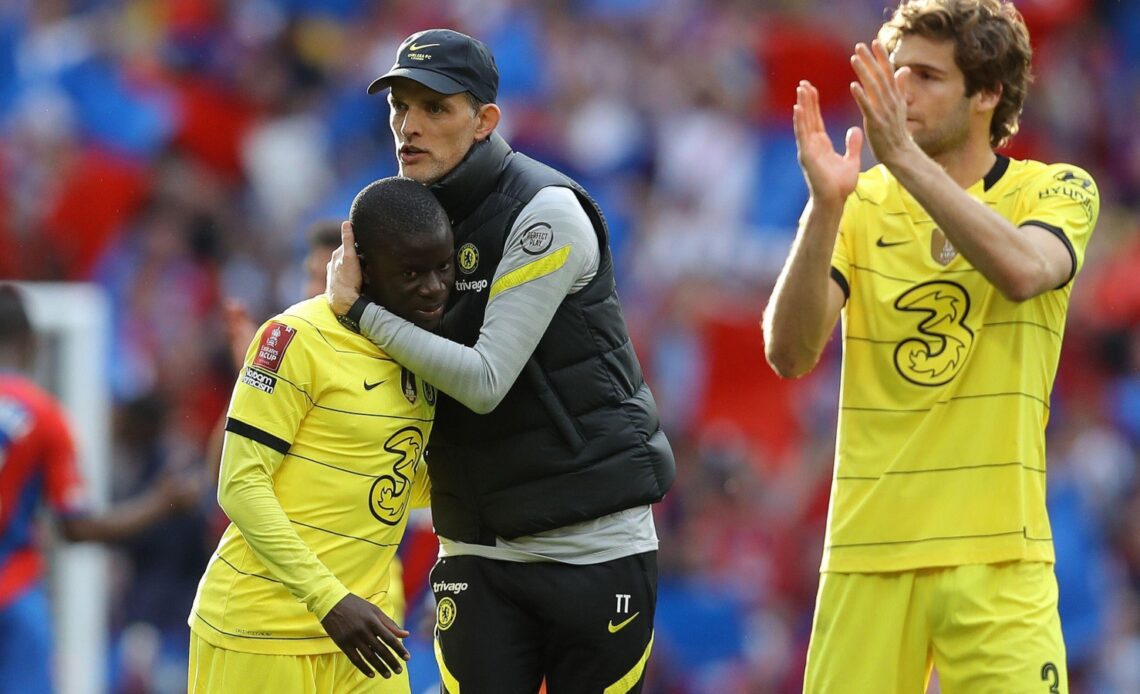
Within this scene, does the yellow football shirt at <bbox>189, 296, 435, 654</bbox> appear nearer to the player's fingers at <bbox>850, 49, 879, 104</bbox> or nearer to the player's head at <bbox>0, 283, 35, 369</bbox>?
the player's fingers at <bbox>850, 49, 879, 104</bbox>

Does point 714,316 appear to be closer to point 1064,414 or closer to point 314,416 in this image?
point 1064,414

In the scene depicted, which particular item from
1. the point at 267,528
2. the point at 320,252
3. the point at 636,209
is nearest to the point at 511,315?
the point at 267,528

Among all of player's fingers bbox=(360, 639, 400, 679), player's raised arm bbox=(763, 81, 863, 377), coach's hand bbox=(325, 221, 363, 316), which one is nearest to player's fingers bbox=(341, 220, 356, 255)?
coach's hand bbox=(325, 221, 363, 316)

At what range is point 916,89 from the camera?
468 cm

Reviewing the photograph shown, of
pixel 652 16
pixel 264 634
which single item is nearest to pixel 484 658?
pixel 264 634

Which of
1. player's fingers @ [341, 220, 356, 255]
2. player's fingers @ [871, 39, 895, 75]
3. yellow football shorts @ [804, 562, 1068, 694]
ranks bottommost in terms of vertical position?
yellow football shorts @ [804, 562, 1068, 694]

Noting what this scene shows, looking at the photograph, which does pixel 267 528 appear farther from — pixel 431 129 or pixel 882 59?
pixel 882 59

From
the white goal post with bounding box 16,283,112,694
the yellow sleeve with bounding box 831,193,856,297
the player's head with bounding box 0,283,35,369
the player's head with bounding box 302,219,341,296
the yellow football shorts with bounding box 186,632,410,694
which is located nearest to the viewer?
the yellow football shorts with bounding box 186,632,410,694

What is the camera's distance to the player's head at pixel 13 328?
7406 millimetres

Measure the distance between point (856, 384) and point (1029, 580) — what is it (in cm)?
67

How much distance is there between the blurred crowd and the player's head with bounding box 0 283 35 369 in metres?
2.27

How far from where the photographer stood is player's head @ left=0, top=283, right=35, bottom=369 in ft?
24.3

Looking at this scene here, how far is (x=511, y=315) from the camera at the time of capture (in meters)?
4.50

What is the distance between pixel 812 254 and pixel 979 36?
0.79 meters
